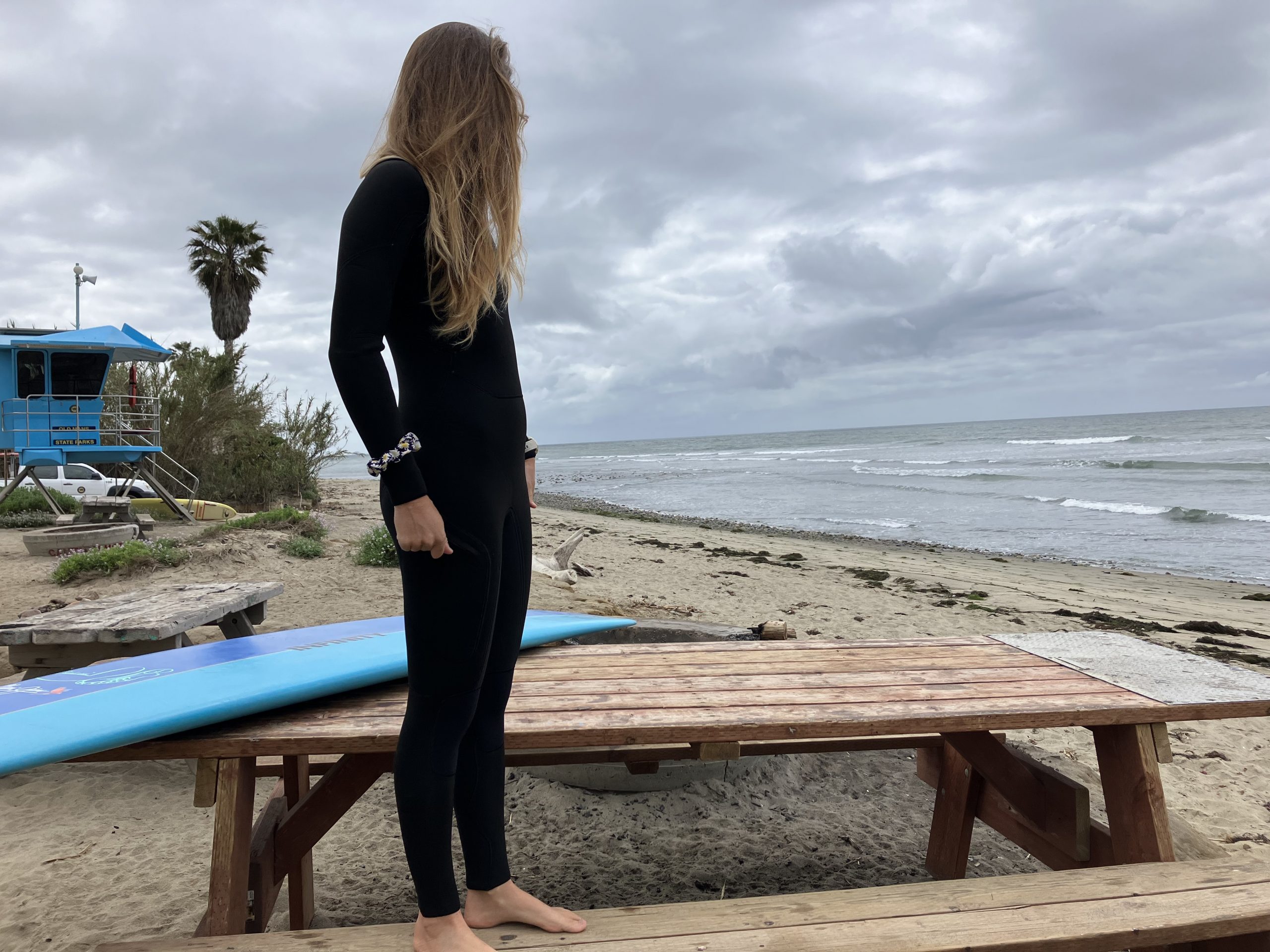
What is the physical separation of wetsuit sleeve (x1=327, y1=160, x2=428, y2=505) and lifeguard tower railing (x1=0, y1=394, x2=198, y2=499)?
43.7ft

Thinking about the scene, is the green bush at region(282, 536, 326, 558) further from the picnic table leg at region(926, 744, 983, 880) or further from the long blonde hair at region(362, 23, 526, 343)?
the long blonde hair at region(362, 23, 526, 343)

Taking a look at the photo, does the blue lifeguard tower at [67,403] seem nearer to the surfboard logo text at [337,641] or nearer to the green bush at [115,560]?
the green bush at [115,560]

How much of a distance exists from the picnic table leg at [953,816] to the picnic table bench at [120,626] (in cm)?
351

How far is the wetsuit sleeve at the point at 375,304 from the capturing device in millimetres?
1587

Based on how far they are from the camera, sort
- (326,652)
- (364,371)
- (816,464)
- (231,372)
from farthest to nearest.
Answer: (816,464) < (231,372) < (326,652) < (364,371)

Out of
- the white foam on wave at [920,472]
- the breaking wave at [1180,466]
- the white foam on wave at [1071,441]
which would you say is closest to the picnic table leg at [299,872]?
the white foam on wave at [920,472]

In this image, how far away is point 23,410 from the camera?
40.2ft

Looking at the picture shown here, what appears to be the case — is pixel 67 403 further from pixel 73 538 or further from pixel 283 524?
pixel 73 538

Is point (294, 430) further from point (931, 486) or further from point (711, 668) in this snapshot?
point (931, 486)

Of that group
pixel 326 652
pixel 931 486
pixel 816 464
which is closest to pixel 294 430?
pixel 326 652

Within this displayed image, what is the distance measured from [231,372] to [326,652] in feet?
56.2

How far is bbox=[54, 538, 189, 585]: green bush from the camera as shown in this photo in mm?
7531

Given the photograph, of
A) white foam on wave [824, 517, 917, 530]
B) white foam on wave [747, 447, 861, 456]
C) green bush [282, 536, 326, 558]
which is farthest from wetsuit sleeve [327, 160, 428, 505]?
white foam on wave [747, 447, 861, 456]

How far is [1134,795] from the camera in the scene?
227 cm
